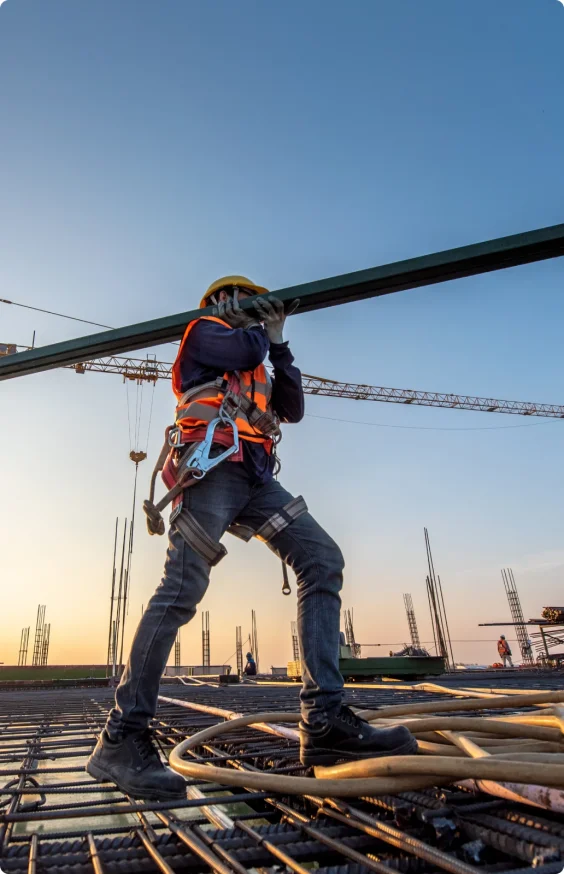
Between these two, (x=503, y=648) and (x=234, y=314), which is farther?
(x=503, y=648)

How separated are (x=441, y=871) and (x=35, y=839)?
0.76 metres

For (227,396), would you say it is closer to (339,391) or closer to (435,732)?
(435,732)

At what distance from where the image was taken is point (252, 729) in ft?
7.76

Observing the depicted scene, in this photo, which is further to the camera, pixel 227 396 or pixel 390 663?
pixel 390 663

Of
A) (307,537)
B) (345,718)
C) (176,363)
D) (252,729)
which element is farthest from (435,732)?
(176,363)

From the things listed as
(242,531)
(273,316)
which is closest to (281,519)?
(242,531)

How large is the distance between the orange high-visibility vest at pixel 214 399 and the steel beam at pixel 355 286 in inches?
10.7

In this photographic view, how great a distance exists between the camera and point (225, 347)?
194 centimetres

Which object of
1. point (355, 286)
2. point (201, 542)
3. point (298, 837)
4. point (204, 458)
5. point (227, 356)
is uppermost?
point (355, 286)

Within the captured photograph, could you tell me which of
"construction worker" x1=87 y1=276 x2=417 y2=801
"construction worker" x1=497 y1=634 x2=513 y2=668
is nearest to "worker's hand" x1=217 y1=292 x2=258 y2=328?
"construction worker" x1=87 y1=276 x2=417 y2=801

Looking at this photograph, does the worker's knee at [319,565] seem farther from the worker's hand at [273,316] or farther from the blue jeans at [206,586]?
the worker's hand at [273,316]

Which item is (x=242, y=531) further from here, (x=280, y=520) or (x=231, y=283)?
(x=231, y=283)

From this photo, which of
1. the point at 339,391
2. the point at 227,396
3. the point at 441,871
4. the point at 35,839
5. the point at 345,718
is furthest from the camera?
the point at 339,391

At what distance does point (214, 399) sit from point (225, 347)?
177mm
